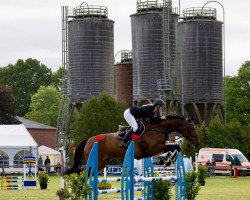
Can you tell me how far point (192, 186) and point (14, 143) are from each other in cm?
3208

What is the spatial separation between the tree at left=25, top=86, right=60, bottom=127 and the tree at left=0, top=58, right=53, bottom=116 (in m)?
7.21

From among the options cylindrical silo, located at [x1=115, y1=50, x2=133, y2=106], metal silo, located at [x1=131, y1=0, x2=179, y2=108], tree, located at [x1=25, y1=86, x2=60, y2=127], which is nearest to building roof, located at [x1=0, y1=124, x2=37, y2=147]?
metal silo, located at [x1=131, y1=0, x2=179, y2=108]

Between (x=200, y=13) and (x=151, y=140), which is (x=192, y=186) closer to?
(x=151, y=140)

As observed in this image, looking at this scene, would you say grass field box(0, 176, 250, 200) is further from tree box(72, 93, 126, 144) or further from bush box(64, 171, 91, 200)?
tree box(72, 93, 126, 144)

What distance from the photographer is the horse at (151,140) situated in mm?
18328

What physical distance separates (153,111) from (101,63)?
55076 mm

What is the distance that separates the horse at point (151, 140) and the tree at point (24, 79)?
102m

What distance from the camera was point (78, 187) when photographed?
1513 cm

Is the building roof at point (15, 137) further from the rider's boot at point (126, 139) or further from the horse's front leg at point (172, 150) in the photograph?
the horse's front leg at point (172, 150)

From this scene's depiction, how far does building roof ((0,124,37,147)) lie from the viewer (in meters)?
51.4

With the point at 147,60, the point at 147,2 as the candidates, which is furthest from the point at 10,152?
the point at 147,2

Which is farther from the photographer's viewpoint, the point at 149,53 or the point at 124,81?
the point at 124,81

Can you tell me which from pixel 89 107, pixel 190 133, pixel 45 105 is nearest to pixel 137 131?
pixel 190 133

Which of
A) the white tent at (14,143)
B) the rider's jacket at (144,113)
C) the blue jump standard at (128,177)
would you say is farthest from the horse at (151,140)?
the white tent at (14,143)
